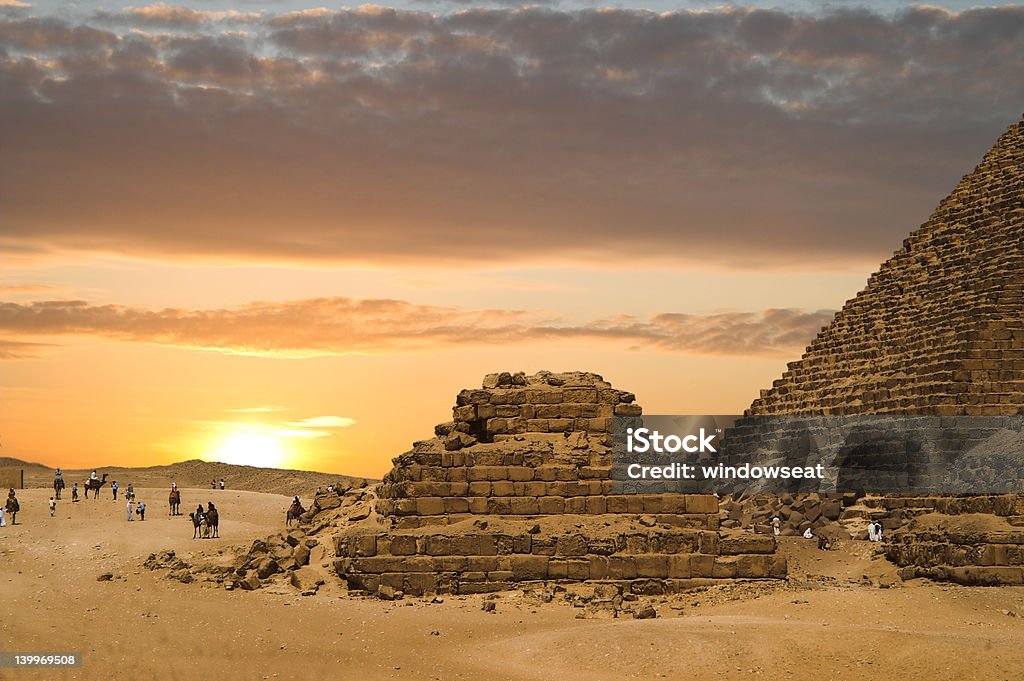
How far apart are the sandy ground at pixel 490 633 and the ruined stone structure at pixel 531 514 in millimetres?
571

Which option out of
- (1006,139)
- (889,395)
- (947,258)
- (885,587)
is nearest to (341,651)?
(885,587)

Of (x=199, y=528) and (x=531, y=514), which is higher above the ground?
(x=531, y=514)

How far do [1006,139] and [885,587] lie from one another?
36.0 metres

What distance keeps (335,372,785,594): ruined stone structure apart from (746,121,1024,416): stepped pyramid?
65.4 ft

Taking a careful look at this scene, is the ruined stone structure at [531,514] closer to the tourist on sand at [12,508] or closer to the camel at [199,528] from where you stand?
the camel at [199,528]

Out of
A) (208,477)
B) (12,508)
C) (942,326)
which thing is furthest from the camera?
(208,477)

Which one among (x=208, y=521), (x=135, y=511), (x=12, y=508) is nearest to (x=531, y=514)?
(x=208, y=521)

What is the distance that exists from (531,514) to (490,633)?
380cm

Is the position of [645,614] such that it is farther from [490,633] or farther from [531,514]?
[531,514]

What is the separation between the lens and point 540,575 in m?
20.6

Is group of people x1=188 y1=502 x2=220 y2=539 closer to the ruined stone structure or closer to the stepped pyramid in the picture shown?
the ruined stone structure

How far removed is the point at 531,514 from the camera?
2164 cm

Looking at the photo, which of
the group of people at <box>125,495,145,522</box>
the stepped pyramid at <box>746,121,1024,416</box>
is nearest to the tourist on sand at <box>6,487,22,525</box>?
the group of people at <box>125,495,145,522</box>

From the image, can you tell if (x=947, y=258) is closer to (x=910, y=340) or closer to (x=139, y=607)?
(x=910, y=340)
